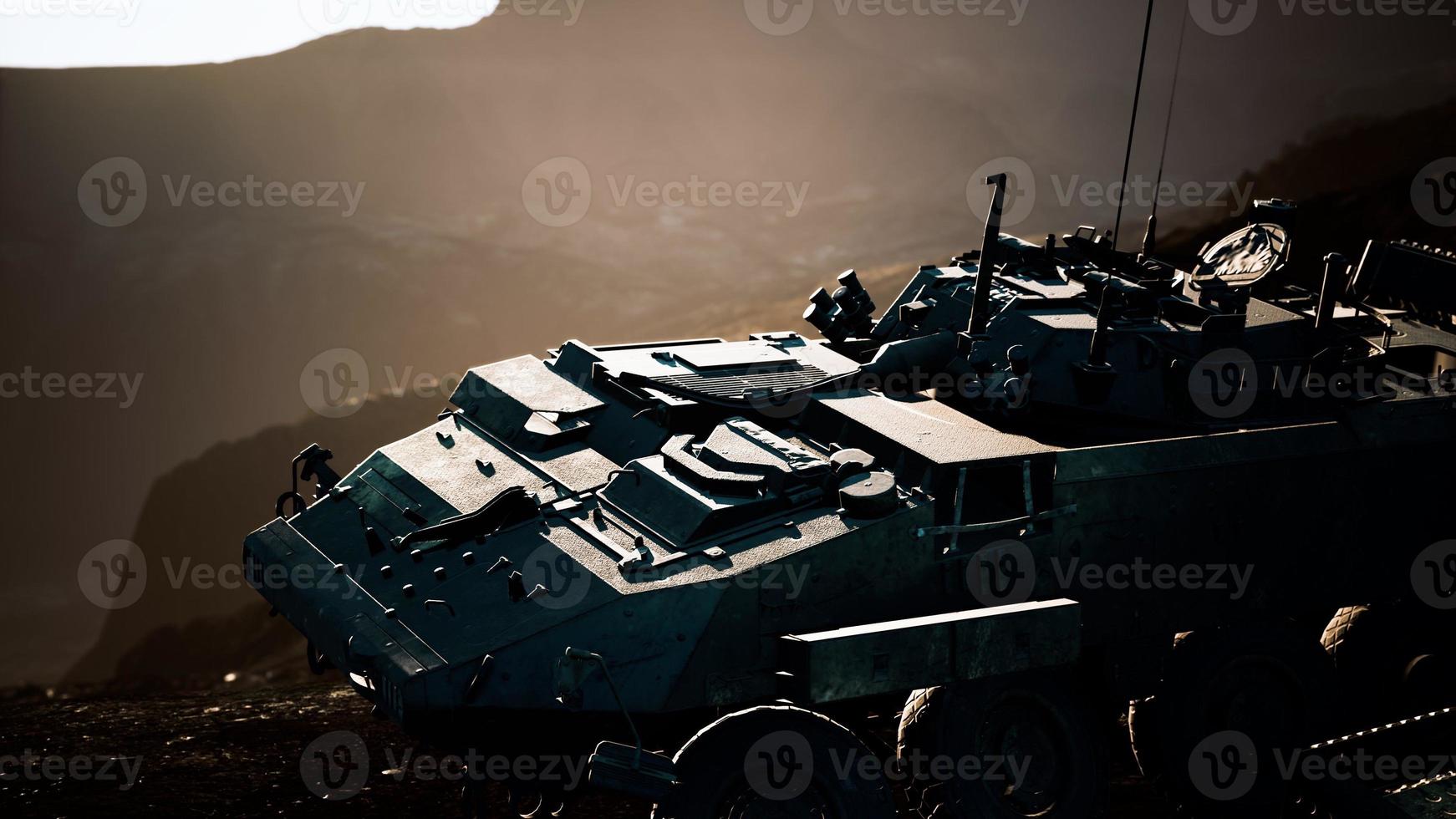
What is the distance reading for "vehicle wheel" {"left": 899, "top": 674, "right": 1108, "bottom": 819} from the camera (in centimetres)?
775

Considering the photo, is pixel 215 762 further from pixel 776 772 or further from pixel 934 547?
pixel 934 547

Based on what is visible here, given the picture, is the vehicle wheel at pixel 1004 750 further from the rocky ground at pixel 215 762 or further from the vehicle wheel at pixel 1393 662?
the vehicle wheel at pixel 1393 662

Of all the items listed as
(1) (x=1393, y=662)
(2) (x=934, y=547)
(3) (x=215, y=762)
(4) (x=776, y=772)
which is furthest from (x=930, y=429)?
(3) (x=215, y=762)

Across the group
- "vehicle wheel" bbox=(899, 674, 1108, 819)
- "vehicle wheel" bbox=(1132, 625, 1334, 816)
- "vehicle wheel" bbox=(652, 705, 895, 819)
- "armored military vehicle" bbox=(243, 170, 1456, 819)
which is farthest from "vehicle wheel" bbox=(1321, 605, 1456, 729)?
"vehicle wheel" bbox=(652, 705, 895, 819)

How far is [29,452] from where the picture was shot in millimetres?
20312

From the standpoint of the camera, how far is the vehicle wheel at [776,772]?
6.98 metres

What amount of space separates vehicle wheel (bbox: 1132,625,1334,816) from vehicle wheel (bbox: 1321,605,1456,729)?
83cm

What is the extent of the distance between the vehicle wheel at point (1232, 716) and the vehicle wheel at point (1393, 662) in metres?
0.83

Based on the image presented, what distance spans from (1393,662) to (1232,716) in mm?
1680

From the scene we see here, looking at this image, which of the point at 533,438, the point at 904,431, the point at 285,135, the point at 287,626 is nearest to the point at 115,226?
the point at 285,135

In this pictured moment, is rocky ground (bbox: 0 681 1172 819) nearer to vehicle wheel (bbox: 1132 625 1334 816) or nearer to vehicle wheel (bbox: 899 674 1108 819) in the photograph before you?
vehicle wheel (bbox: 1132 625 1334 816)

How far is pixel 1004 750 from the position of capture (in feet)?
26.2

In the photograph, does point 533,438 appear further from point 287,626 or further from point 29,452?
point 29,452

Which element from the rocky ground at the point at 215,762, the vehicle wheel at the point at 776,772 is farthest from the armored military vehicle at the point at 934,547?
the rocky ground at the point at 215,762
